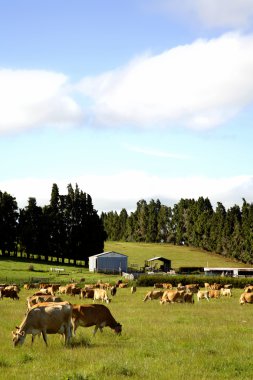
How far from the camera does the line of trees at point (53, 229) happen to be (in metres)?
103

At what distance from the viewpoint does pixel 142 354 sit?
51.8 feet

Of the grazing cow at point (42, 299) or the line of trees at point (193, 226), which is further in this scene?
the line of trees at point (193, 226)

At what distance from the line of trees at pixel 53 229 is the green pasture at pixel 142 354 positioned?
79327mm

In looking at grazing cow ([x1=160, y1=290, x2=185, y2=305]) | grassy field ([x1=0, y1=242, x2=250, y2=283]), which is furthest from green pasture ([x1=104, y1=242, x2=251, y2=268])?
grazing cow ([x1=160, y1=290, x2=185, y2=305])

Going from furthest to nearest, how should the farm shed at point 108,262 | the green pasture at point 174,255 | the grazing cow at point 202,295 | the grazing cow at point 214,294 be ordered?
1. the green pasture at point 174,255
2. the farm shed at point 108,262
3. the grazing cow at point 214,294
4. the grazing cow at point 202,295

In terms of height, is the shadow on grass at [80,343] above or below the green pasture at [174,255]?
below

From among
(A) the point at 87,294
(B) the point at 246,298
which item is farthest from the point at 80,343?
(A) the point at 87,294

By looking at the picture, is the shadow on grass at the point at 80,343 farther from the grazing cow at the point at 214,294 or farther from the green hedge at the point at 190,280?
the green hedge at the point at 190,280

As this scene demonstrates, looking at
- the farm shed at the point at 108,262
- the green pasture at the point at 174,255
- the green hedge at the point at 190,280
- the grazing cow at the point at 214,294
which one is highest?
the green pasture at the point at 174,255

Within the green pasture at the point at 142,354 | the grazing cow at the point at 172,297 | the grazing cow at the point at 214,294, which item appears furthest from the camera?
the grazing cow at the point at 214,294

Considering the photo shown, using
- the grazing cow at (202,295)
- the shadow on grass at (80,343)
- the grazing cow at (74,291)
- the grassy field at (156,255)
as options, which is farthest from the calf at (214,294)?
the grassy field at (156,255)

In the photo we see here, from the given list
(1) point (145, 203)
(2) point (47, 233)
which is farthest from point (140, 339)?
(1) point (145, 203)

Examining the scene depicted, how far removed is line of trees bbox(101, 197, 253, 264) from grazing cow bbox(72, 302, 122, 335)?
100521 millimetres

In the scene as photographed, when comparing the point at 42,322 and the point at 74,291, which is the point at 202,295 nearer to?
the point at 74,291
